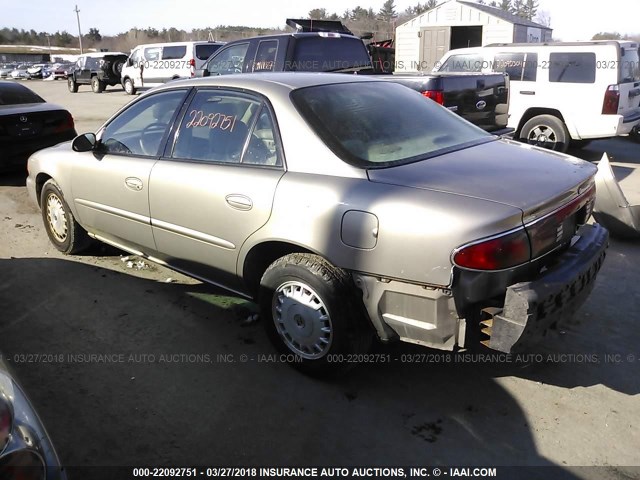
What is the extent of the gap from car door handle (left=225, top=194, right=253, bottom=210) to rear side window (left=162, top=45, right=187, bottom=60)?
18.4m

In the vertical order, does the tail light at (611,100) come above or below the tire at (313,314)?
above

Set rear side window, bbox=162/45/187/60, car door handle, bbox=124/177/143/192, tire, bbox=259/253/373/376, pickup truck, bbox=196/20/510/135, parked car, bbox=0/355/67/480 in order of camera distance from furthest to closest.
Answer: rear side window, bbox=162/45/187/60, pickup truck, bbox=196/20/510/135, car door handle, bbox=124/177/143/192, tire, bbox=259/253/373/376, parked car, bbox=0/355/67/480

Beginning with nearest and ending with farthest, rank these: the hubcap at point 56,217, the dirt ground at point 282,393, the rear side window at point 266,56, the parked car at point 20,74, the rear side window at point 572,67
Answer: the dirt ground at point 282,393
the hubcap at point 56,217
the rear side window at point 572,67
the rear side window at point 266,56
the parked car at point 20,74

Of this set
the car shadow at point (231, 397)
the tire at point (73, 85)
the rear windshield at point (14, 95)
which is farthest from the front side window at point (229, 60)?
the tire at point (73, 85)

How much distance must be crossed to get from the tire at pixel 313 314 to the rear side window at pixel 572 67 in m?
7.29

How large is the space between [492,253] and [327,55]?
24.0 ft

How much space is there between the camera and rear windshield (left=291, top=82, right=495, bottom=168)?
9.83 feet

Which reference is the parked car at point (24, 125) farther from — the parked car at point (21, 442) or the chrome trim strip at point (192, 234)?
the parked car at point (21, 442)

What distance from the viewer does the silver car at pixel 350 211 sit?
2.49 m

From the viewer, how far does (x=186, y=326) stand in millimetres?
3766

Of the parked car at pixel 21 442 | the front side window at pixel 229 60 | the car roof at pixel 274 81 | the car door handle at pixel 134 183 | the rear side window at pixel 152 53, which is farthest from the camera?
the rear side window at pixel 152 53

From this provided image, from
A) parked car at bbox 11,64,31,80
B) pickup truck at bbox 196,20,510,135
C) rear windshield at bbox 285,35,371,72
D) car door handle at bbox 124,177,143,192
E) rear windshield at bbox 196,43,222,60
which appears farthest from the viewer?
parked car at bbox 11,64,31,80

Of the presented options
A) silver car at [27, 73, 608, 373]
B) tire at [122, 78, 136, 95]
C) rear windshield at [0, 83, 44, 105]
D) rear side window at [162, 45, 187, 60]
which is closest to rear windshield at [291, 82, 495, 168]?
silver car at [27, 73, 608, 373]

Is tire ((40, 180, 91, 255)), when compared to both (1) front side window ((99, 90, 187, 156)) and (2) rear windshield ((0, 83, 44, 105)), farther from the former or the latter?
(2) rear windshield ((0, 83, 44, 105))
